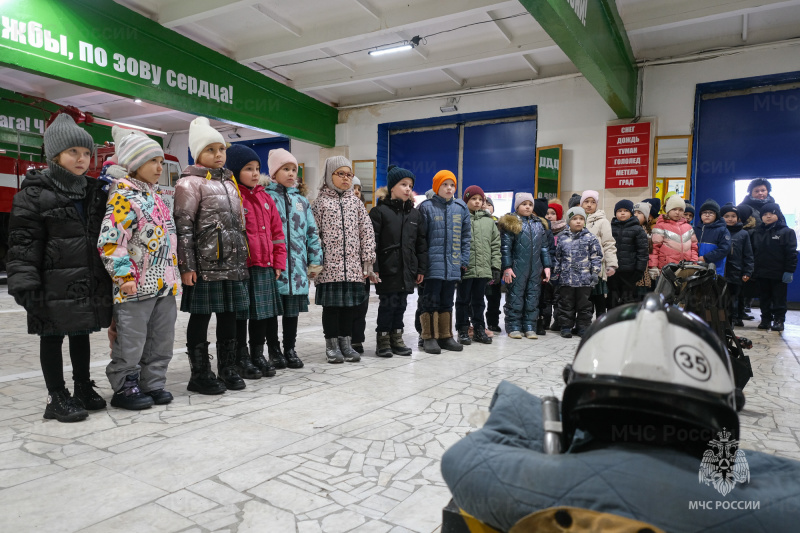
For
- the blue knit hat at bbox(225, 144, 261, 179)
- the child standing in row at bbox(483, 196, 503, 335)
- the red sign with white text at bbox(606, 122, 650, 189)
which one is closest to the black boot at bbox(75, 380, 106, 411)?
the blue knit hat at bbox(225, 144, 261, 179)

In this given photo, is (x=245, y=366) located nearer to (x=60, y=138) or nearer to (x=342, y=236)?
(x=342, y=236)

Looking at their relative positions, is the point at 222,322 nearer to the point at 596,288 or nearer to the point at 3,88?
the point at 596,288

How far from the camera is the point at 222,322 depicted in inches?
133

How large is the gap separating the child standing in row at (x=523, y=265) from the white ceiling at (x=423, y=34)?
11.8ft

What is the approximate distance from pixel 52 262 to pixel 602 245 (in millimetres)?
5348

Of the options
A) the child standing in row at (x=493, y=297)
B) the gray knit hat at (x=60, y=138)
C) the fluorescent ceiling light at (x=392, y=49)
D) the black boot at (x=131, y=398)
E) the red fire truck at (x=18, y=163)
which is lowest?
the black boot at (x=131, y=398)

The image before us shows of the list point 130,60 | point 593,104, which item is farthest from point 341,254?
point 593,104

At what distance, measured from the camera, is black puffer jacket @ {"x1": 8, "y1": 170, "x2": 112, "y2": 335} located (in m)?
2.50

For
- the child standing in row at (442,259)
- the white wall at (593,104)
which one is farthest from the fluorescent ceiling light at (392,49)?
the child standing in row at (442,259)

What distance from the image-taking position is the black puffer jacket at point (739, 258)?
6750 mm

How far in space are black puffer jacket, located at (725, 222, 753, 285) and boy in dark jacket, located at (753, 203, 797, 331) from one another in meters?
0.13

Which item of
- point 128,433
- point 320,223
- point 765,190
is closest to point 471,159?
point 765,190

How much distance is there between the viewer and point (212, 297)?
3197 mm

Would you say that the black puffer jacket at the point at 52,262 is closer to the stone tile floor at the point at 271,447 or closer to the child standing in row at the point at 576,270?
the stone tile floor at the point at 271,447
